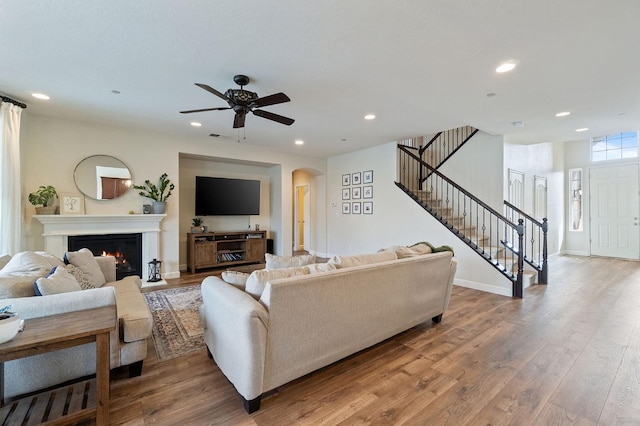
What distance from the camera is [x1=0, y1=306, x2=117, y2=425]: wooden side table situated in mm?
1408

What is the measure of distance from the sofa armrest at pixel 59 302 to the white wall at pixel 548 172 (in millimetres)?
6472

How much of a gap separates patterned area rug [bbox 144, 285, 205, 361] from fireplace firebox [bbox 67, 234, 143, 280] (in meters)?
0.99

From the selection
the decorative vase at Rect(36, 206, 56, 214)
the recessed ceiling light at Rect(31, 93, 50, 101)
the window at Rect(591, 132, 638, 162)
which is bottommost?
the decorative vase at Rect(36, 206, 56, 214)

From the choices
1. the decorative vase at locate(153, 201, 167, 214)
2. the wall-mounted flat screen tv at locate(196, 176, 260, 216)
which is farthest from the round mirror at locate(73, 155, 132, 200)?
the wall-mounted flat screen tv at locate(196, 176, 260, 216)

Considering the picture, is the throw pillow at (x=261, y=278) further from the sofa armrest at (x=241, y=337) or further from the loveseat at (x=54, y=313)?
the loveseat at (x=54, y=313)

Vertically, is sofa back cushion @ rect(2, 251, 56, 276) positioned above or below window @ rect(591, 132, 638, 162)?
below

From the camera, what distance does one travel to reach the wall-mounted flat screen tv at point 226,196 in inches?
240

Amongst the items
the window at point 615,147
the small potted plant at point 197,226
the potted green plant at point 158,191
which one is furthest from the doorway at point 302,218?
the window at point 615,147

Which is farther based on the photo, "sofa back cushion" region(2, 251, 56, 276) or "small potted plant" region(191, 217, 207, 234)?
"small potted plant" region(191, 217, 207, 234)

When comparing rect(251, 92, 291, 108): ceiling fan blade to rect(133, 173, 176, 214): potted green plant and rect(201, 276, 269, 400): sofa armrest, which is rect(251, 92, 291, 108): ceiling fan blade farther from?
rect(133, 173, 176, 214): potted green plant

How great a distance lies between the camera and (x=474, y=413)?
5.88 feet

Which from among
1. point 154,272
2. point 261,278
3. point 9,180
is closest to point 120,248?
point 154,272

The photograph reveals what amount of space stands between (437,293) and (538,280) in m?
3.33

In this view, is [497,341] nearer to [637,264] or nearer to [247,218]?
[247,218]
